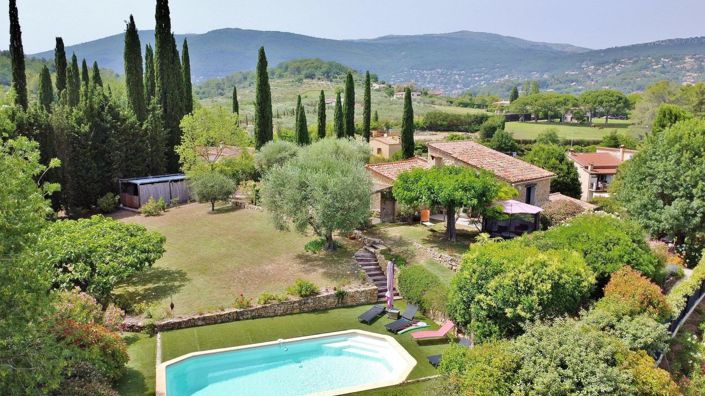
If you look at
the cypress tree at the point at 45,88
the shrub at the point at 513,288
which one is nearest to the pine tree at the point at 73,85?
the cypress tree at the point at 45,88

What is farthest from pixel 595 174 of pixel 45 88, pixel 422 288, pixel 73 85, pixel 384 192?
pixel 45 88

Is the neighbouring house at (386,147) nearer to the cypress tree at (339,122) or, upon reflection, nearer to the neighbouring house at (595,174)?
the cypress tree at (339,122)

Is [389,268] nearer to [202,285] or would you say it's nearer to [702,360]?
[202,285]

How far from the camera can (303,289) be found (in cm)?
2052

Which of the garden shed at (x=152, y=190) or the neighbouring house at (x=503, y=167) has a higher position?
the neighbouring house at (x=503, y=167)

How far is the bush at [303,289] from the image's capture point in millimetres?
20536

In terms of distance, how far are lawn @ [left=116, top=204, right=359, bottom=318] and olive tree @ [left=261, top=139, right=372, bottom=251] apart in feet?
5.69

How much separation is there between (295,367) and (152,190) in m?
24.7

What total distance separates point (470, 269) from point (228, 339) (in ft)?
28.8

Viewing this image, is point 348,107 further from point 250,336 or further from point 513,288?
point 513,288

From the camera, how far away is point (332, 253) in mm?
25688

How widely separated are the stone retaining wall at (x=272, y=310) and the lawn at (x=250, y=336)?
9.9 inches

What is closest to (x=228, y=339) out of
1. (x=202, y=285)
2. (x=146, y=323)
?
(x=146, y=323)

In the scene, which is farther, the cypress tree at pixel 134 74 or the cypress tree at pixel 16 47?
the cypress tree at pixel 134 74
